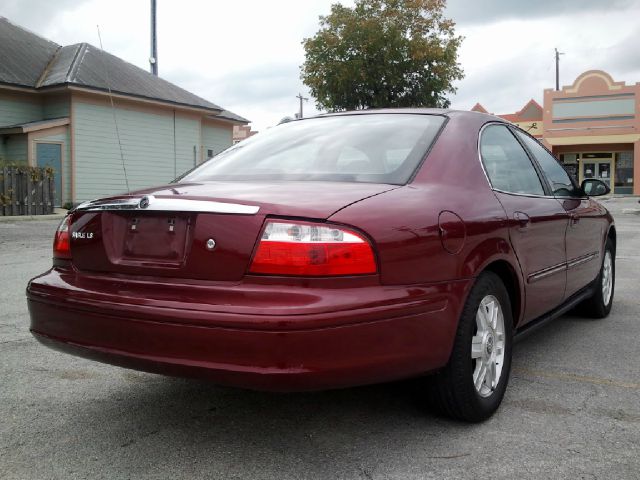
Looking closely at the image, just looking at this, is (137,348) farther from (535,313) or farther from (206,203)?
(535,313)

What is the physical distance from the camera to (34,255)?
9461 millimetres

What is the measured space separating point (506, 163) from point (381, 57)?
28.4 m

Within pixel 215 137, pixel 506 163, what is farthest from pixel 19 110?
pixel 506 163

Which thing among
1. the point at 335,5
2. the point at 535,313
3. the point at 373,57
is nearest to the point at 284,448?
the point at 535,313

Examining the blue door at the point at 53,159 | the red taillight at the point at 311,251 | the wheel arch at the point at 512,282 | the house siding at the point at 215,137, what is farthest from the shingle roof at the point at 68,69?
the red taillight at the point at 311,251

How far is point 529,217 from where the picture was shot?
11.6ft

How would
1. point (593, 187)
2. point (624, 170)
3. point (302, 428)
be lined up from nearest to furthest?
point (302, 428) < point (593, 187) < point (624, 170)

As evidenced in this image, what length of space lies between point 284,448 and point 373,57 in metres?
29.9

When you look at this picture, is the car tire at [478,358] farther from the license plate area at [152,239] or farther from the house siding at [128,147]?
the house siding at [128,147]

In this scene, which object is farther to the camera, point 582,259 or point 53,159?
point 53,159

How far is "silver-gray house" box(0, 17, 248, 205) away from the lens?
66.8 ft

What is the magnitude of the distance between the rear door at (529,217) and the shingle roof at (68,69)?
702 inches

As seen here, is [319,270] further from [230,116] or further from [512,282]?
[230,116]

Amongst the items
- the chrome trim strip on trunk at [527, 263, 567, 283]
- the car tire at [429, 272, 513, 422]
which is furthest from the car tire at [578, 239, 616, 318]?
the car tire at [429, 272, 513, 422]
